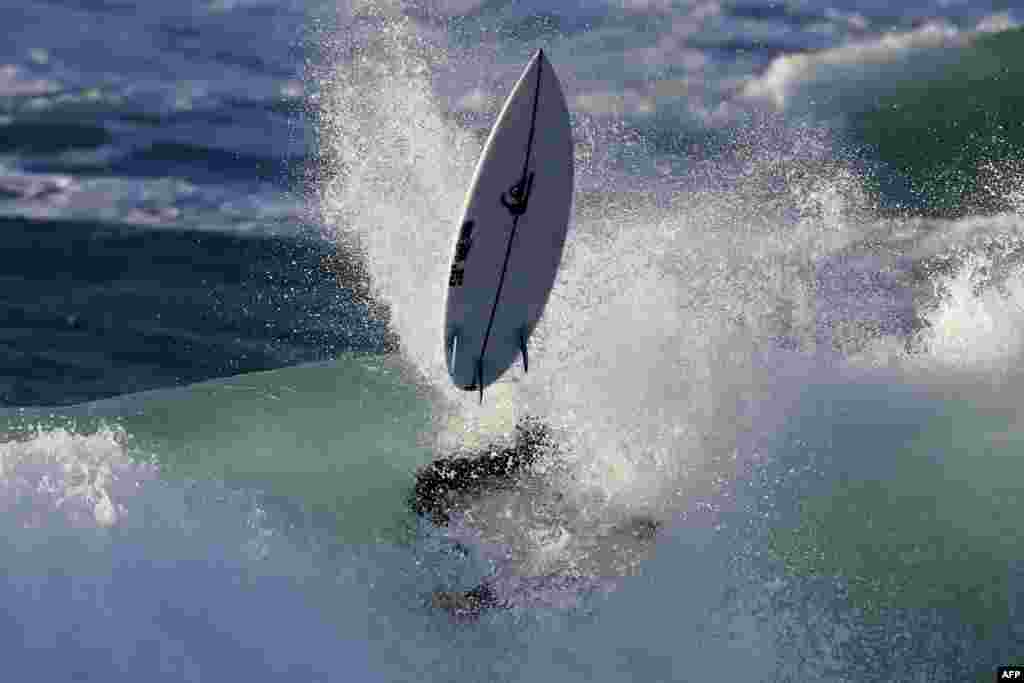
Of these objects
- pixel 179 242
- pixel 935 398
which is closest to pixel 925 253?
pixel 935 398

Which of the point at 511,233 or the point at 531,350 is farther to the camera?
the point at 531,350

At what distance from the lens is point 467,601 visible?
29.7 feet

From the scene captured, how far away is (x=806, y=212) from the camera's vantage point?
42.6ft

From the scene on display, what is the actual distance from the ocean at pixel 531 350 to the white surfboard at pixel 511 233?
37.3 inches

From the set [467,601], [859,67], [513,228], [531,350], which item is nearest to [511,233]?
[513,228]

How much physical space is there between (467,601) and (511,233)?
2.43m

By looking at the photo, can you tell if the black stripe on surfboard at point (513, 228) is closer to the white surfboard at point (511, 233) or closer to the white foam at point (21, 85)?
the white surfboard at point (511, 233)

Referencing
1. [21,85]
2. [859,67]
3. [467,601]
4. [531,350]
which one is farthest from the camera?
[859,67]

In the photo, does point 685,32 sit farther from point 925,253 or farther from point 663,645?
point 663,645

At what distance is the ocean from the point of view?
29.2 feet

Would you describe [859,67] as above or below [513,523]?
above

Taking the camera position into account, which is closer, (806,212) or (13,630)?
(13,630)

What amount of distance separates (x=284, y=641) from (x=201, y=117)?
660cm

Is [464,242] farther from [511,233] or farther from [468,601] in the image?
[468,601]
